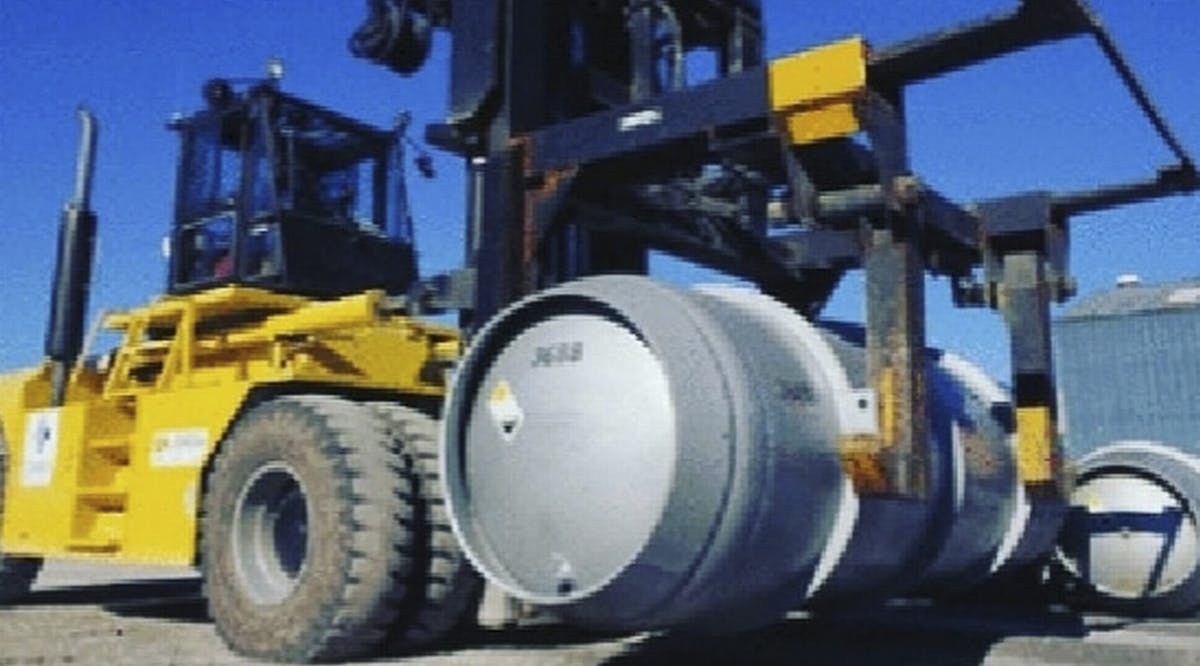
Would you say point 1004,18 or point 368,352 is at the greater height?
point 1004,18

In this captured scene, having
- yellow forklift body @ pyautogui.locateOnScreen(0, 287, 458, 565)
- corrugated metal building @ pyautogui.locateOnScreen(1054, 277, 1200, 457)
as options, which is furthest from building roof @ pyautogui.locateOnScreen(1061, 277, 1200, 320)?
yellow forklift body @ pyautogui.locateOnScreen(0, 287, 458, 565)

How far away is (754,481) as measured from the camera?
11.7 feet

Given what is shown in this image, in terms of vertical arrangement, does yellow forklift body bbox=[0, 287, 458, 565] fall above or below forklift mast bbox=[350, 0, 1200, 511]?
below

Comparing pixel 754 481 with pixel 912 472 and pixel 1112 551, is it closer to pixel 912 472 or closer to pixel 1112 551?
pixel 912 472

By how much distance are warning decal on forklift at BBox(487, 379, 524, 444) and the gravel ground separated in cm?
140

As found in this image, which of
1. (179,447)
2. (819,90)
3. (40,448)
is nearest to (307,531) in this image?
(179,447)

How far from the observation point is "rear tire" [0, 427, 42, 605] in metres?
8.65

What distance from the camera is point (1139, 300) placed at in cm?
3042

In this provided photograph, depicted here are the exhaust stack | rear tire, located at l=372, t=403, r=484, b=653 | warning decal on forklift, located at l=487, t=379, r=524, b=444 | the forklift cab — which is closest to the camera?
warning decal on forklift, located at l=487, t=379, r=524, b=444

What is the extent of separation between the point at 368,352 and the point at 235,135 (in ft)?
8.13

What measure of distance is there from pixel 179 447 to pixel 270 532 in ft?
3.53

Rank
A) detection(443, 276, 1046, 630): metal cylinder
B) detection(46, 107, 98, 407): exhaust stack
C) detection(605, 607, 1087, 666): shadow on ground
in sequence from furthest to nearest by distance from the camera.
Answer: detection(46, 107, 98, 407): exhaust stack, detection(605, 607, 1087, 666): shadow on ground, detection(443, 276, 1046, 630): metal cylinder

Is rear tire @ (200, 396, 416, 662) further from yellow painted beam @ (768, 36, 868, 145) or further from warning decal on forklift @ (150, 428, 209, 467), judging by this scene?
yellow painted beam @ (768, 36, 868, 145)

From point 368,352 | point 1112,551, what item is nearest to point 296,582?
point 368,352
